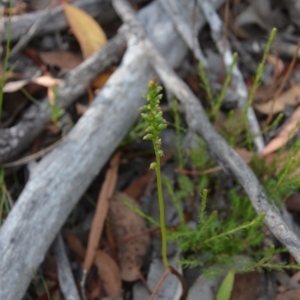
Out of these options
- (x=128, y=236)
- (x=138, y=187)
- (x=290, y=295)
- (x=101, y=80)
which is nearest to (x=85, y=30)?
(x=101, y=80)

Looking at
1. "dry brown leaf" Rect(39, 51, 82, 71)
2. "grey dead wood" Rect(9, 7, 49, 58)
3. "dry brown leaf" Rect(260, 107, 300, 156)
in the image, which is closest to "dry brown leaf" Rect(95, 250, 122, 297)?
"dry brown leaf" Rect(260, 107, 300, 156)

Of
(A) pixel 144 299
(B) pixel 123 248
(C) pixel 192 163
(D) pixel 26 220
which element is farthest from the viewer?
(C) pixel 192 163

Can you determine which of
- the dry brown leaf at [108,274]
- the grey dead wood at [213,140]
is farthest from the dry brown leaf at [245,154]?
the dry brown leaf at [108,274]

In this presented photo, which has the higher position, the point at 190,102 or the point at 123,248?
the point at 190,102

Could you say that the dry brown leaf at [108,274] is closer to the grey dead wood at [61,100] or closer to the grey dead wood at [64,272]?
the grey dead wood at [64,272]

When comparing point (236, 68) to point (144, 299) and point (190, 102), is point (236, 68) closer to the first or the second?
point (190, 102)

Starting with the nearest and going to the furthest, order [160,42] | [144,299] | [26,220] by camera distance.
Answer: [26,220], [144,299], [160,42]

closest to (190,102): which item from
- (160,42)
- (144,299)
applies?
(160,42)
